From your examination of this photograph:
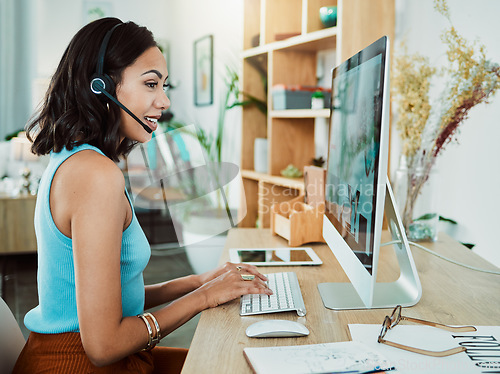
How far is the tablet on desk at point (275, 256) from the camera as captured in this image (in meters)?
1.33

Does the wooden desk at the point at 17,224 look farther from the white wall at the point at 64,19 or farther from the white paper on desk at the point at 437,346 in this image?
the white paper on desk at the point at 437,346

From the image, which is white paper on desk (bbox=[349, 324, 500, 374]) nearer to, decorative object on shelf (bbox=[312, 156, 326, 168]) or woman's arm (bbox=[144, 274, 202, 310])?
woman's arm (bbox=[144, 274, 202, 310])

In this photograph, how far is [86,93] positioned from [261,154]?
6.00ft

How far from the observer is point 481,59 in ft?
4.66

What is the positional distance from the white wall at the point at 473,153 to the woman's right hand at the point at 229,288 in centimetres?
89

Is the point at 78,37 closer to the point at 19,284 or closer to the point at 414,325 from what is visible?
the point at 414,325

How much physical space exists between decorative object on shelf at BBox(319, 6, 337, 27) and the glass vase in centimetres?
80

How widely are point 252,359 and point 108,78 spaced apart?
23.7 inches

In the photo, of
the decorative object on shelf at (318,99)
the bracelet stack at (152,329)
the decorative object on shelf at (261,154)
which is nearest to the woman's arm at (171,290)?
the bracelet stack at (152,329)

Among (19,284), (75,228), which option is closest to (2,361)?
(75,228)

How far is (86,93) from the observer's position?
96cm

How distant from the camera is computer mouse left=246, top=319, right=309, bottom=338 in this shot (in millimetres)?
825

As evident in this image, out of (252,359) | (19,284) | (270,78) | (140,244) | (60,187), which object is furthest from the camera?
(19,284)

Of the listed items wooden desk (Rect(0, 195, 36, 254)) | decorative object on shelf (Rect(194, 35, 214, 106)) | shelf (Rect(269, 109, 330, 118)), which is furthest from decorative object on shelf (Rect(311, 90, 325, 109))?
decorative object on shelf (Rect(194, 35, 214, 106))
